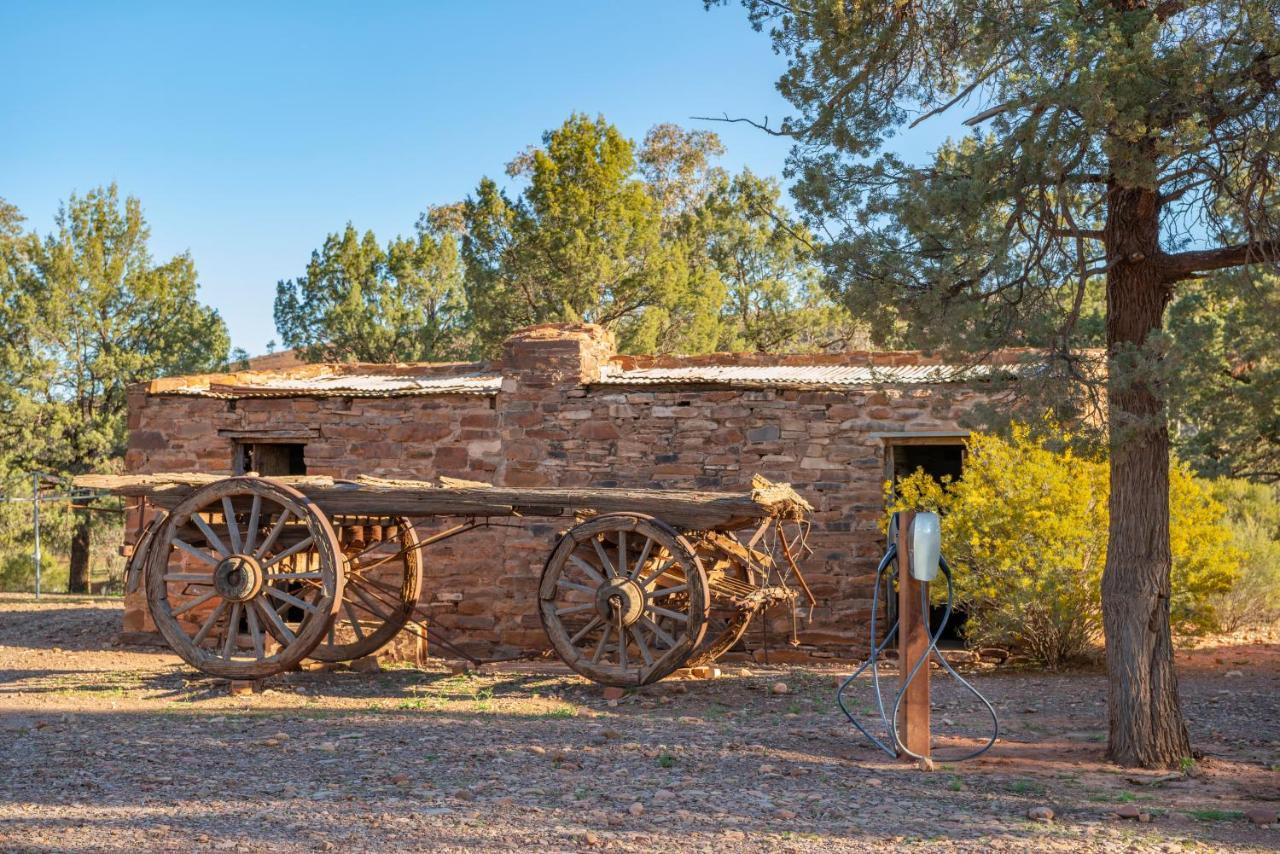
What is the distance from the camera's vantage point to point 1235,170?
621cm

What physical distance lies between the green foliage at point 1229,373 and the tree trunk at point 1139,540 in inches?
9.1

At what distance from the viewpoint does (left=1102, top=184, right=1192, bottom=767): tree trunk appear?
21.0 ft

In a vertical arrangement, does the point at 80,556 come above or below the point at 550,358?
below

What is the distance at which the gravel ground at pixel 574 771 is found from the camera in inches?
195

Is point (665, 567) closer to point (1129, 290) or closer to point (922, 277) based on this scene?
point (922, 277)

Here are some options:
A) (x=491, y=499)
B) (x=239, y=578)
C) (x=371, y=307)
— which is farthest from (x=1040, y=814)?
(x=371, y=307)

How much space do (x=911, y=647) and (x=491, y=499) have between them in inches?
142

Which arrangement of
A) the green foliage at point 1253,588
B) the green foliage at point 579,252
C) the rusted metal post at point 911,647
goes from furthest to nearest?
the green foliage at point 579,252 → the green foliage at point 1253,588 → the rusted metal post at point 911,647

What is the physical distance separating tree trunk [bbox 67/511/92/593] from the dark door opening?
9.85 meters

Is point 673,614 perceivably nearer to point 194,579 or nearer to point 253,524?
point 253,524

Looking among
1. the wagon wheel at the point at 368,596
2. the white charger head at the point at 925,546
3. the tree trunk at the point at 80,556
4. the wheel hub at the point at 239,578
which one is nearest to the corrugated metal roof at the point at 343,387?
the wagon wheel at the point at 368,596

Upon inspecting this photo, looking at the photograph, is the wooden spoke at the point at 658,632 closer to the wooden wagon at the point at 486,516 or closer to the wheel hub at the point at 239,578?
the wooden wagon at the point at 486,516

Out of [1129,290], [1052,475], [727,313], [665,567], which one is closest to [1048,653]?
[1052,475]

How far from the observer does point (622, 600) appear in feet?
28.7
